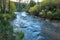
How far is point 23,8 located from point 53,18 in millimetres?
17653

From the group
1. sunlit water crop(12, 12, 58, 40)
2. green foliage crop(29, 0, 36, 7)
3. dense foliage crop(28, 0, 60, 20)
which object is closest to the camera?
sunlit water crop(12, 12, 58, 40)

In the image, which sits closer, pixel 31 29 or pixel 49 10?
pixel 31 29

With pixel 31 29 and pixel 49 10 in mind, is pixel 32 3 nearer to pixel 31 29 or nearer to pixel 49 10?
pixel 49 10

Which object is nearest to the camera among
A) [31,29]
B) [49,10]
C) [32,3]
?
[31,29]

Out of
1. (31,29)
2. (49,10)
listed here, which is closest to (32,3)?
(49,10)

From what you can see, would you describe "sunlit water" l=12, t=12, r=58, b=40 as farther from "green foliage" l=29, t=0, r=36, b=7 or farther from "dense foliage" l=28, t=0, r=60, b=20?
"green foliage" l=29, t=0, r=36, b=7

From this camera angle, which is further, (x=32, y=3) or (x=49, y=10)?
(x=32, y=3)

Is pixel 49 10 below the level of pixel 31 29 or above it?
below

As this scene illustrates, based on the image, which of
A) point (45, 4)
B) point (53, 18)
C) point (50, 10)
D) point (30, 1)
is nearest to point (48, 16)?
point (53, 18)

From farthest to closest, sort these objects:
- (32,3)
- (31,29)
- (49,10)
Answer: (32,3)
(49,10)
(31,29)

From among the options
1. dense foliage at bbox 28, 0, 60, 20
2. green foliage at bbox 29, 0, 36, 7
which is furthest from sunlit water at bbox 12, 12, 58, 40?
green foliage at bbox 29, 0, 36, 7

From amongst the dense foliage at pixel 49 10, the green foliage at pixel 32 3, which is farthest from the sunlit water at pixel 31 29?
the green foliage at pixel 32 3

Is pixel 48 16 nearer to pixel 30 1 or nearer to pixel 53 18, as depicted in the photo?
pixel 53 18

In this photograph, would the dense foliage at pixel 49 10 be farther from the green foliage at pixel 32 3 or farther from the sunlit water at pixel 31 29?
the sunlit water at pixel 31 29
